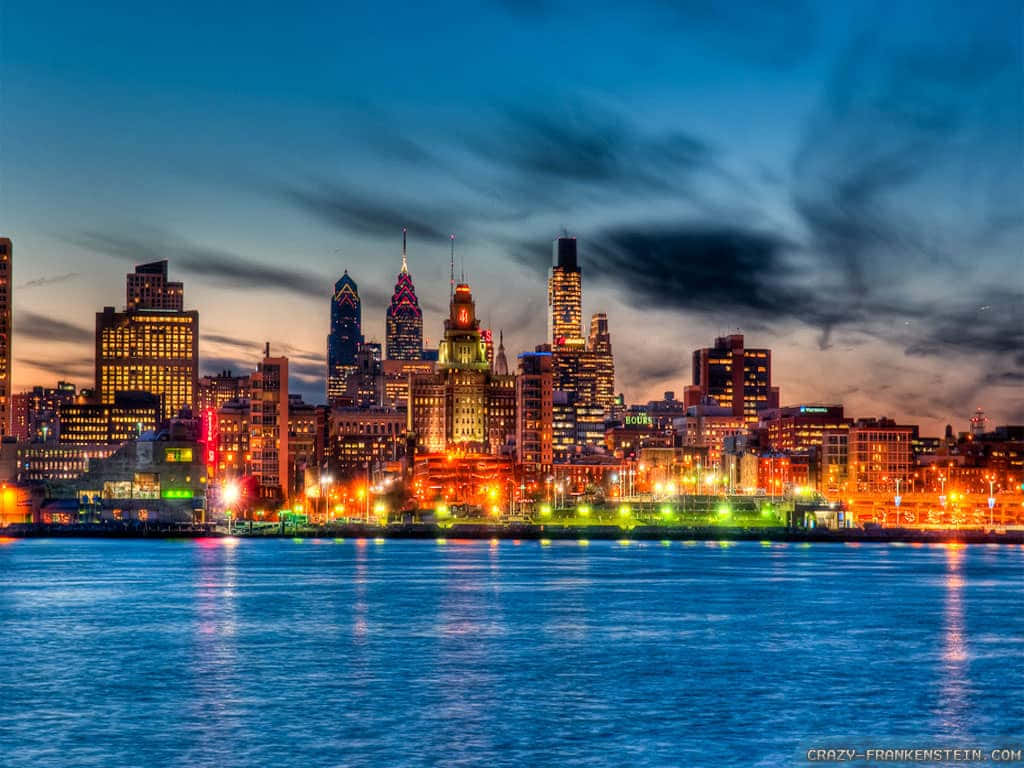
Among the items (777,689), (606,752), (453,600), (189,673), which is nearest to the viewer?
(606,752)

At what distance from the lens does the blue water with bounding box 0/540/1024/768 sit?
49.2m

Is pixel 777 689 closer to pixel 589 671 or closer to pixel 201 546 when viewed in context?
pixel 589 671

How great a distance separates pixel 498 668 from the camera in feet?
218

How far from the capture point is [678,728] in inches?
2044

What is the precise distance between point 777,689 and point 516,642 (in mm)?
18381

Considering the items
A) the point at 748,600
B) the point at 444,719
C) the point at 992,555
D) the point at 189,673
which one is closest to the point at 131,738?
the point at 444,719

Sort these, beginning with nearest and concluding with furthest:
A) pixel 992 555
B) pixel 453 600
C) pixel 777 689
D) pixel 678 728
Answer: pixel 678 728 < pixel 777 689 < pixel 453 600 < pixel 992 555

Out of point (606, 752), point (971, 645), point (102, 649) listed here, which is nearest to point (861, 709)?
point (606, 752)

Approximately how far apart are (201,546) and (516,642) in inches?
5039

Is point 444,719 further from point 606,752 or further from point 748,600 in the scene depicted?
point 748,600

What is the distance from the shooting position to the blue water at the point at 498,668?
4919 cm

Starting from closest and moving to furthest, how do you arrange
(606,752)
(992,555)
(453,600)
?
(606,752) → (453,600) → (992,555)

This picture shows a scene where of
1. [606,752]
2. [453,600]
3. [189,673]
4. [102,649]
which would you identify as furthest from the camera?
[453,600]

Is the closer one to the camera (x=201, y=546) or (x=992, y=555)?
(x=992, y=555)
